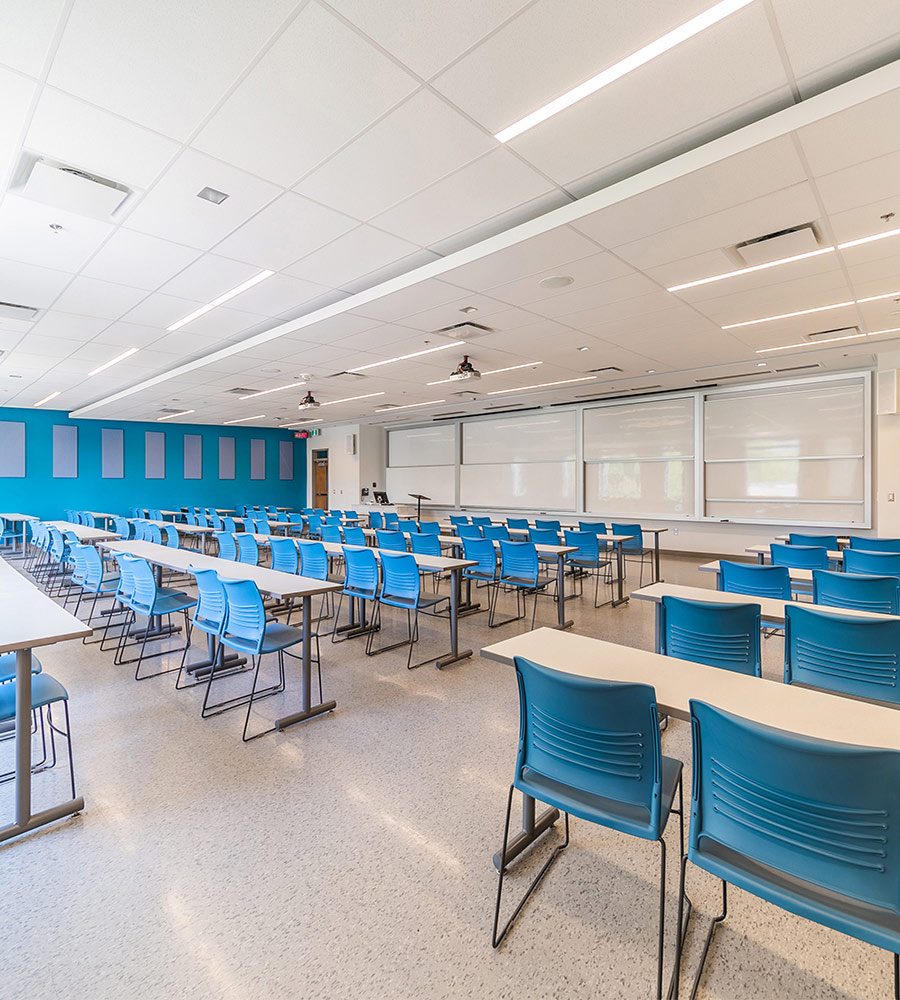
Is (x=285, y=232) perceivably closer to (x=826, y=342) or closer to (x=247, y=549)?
(x=247, y=549)

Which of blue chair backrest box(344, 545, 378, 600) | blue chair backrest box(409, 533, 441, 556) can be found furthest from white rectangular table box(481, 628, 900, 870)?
blue chair backrest box(409, 533, 441, 556)

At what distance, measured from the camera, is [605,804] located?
1650 millimetres

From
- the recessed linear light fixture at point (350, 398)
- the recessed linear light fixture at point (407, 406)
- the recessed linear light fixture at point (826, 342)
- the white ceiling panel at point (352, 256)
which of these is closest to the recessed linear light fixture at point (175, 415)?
the recessed linear light fixture at point (350, 398)

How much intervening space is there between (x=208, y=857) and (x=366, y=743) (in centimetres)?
104

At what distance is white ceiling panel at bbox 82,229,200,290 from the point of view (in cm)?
402

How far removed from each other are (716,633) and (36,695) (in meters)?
3.32

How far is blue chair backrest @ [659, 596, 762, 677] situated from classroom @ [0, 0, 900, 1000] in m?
0.02

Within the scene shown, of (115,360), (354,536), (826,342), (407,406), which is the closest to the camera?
(354,536)

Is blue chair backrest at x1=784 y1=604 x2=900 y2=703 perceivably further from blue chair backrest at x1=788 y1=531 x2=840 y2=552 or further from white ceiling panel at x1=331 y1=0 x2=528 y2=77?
blue chair backrest at x1=788 y1=531 x2=840 y2=552

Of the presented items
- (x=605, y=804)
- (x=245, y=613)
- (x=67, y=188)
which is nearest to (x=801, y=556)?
(x=605, y=804)

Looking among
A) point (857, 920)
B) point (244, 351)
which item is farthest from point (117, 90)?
point (244, 351)

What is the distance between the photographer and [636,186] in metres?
3.17

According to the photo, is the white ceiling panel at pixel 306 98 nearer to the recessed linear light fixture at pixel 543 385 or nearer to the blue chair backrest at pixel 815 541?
the blue chair backrest at pixel 815 541

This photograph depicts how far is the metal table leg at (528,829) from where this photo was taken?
204 centimetres
